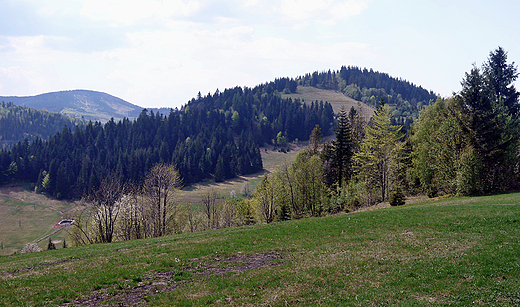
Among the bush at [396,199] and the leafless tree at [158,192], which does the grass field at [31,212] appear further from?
the bush at [396,199]

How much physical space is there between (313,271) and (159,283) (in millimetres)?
8367

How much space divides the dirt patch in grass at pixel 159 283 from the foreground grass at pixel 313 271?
0.05 meters

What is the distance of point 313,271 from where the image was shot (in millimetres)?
16172

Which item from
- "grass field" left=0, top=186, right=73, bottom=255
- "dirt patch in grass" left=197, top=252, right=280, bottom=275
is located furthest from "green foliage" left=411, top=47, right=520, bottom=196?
"grass field" left=0, top=186, right=73, bottom=255

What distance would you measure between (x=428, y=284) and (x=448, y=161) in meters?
39.9

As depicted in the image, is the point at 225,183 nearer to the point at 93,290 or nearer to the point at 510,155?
the point at 510,155

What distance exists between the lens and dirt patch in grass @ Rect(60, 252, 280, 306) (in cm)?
1367

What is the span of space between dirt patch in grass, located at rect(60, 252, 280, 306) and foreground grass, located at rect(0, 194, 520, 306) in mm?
54

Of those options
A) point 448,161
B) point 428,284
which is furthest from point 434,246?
point 448,161

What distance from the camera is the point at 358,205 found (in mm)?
54625

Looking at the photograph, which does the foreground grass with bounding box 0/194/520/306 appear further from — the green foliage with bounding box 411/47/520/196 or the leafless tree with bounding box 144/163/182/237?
the leafless tree with bounding box 144/163/182/237

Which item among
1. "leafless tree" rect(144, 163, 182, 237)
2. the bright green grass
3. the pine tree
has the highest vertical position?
the pine tree

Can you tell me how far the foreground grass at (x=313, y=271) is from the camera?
503 inches

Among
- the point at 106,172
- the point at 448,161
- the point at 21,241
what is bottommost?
the point at 21,241
